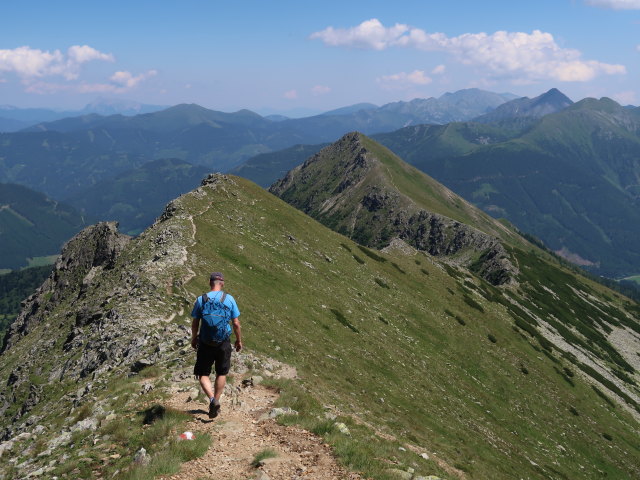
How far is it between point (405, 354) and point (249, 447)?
37066mm

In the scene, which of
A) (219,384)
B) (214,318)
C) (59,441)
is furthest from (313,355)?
(214,318)

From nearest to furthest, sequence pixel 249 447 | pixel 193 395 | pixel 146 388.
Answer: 1. pixel 249 447
2. pixel 193 395
3. pixel 146 388

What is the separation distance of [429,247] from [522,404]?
131242mm

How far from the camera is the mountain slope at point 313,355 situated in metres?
19.2

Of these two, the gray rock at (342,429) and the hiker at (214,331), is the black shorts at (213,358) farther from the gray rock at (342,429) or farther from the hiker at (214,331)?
the gray rock at (342,429)

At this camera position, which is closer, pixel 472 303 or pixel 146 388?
pixel 146 388

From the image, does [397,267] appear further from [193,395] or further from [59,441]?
[59,441]

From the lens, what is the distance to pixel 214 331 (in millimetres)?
14633

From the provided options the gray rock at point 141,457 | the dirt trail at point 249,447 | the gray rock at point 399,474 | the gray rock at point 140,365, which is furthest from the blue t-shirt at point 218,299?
the gray rock at point 140,365

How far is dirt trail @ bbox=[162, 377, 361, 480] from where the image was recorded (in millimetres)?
12430

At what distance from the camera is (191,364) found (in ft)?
71.5

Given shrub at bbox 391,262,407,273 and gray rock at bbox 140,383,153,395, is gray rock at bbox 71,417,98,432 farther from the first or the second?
shrub at bbox 391,262,407,273

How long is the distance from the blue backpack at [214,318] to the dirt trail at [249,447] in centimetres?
319

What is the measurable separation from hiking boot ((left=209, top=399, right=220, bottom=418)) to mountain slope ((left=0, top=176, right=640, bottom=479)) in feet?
6.78
